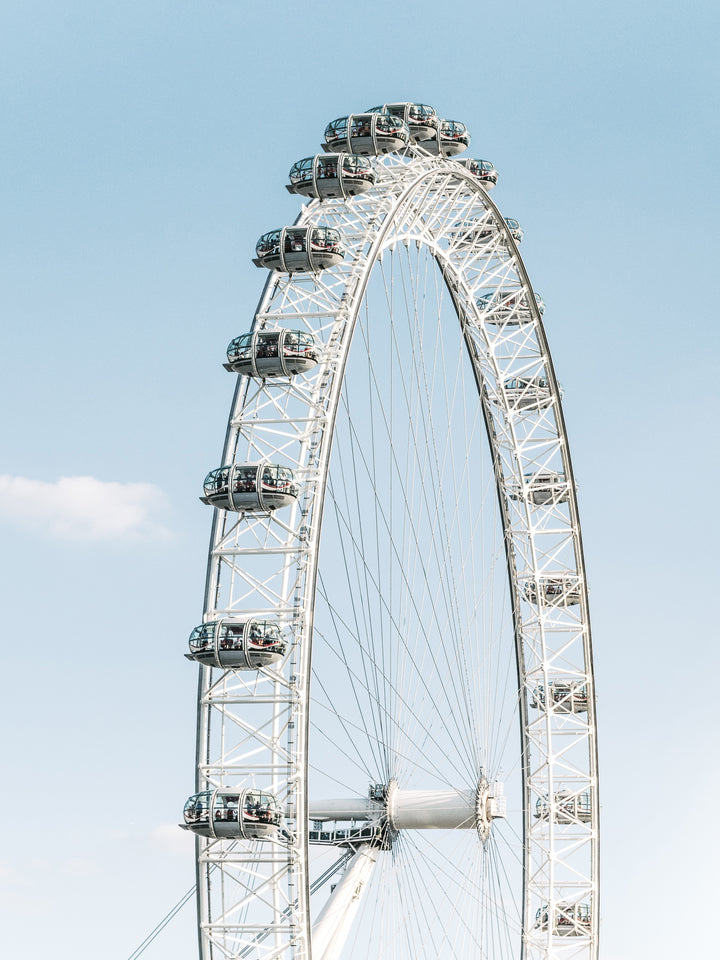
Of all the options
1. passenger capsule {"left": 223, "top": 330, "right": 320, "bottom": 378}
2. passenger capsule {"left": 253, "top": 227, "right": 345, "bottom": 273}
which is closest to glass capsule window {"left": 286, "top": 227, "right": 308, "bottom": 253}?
passenger capsule {"left": 253, "top": 227, "right": 345, "bottom": 273}

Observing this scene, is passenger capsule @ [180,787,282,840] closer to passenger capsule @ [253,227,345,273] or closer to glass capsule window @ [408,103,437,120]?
passenger capsule @ [253,227,345,273]

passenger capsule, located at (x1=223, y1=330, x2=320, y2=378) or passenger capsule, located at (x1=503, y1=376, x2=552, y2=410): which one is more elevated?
passenger capsule, located at (x1=503, y1=376, x2=552, y2=410)

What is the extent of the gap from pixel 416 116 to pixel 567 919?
29.5 m

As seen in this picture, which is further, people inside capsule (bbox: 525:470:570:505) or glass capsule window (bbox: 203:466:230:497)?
people inside capsule (bbox: 525:470:570:505)

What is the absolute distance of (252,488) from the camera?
146 feet

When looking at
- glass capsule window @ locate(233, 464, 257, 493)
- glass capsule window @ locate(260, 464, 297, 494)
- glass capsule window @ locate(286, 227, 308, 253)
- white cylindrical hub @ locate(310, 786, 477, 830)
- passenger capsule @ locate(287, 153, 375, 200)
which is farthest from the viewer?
white cylindrical hub @ locate(310, 786, 477, 830)

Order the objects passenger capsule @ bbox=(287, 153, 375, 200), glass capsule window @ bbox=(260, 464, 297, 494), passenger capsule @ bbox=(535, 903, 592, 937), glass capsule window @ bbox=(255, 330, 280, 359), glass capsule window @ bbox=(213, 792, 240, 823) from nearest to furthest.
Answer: glass capsule window @ bbox=(213, 792, 240, 823) < glass capsule window @ bbox=(260, 464, 297, 494) < glass capsule window @ bbox=(255, 330, 280, 359) < passenger capsule @ bbox=(287, 153, 375, 200) < passenger capsule @ bbox=(535, 903, 592, 937)

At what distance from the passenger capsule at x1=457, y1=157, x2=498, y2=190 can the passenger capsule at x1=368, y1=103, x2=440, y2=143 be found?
4.19 meters

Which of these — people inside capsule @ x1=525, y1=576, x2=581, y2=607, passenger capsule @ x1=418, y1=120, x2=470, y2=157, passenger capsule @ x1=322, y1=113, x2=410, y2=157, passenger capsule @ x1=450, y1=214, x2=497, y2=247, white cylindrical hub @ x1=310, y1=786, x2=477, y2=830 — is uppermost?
passenger capsule @ x1=418, y1=120, x2=470, y2=157

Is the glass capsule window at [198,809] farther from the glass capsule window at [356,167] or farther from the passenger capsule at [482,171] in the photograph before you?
the passenger capsule at [482,171]

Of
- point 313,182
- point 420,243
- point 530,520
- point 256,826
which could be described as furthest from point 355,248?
point 530,520

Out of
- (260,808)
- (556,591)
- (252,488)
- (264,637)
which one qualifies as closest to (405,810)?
(260,808)

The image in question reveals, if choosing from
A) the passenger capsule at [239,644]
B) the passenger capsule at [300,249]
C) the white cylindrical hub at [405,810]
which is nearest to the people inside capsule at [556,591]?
the white cylindrical hub at [405,810]

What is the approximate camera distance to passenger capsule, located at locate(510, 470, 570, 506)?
66.4 meters
